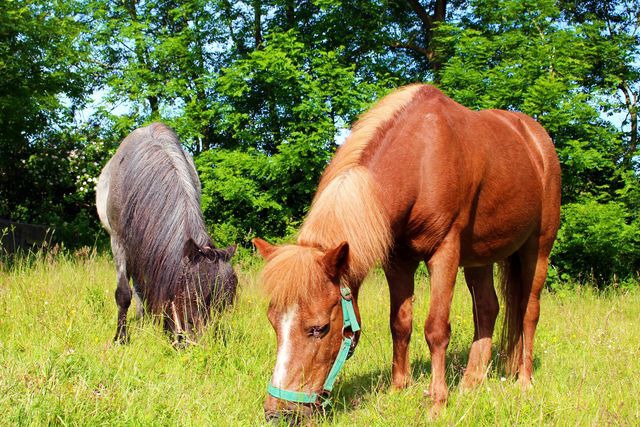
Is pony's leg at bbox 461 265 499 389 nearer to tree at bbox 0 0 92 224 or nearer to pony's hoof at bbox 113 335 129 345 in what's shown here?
pony's hoof at bbox 113 335 129 345

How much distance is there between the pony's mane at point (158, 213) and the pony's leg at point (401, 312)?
1.76 meters

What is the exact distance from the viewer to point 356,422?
125 inches

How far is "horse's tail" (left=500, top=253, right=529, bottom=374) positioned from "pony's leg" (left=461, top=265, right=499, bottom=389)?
0.54 feet

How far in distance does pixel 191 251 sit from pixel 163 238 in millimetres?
413

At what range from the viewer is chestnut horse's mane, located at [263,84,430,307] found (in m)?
2.80

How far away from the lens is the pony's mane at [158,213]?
4.68 metres

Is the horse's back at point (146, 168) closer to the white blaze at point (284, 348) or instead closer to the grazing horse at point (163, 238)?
the grazing horse at point (163, 238)

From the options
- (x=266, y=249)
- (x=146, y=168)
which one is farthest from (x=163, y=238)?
(x=266, y=249)

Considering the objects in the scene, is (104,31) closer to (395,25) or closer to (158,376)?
(395,25)

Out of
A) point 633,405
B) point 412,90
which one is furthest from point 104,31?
point 633,405

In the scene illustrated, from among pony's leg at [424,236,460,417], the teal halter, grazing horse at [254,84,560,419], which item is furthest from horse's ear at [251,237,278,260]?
pony's leg at [424,236,460,417]

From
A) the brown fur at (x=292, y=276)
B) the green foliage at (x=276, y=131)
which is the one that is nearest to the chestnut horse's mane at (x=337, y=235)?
the brown fur at (x=292, y=276)

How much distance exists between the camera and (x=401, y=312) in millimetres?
3869

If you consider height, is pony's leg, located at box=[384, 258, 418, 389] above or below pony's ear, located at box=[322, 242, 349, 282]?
below
